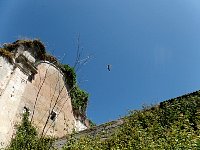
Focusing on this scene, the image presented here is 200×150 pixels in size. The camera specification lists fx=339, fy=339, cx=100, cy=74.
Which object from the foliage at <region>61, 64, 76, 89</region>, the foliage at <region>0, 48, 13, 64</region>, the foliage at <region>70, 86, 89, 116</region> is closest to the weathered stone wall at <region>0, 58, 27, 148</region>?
the foliage at <region>0, 48, 13, 64</region>

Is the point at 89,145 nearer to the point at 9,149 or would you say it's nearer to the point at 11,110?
the point at 9,149

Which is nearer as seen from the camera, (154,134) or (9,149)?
(154,134)

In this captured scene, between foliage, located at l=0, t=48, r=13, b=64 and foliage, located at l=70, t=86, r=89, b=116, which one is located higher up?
foliage, located at l=70, t=86, r=89, b=116

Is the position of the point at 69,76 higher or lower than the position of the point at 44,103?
higher

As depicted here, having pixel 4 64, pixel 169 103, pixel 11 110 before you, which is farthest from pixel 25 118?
pixel 169 103

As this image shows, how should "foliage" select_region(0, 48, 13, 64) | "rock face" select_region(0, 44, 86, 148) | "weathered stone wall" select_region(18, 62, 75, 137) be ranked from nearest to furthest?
"rock face" select_region(0, 44, 86, 148), "foliage" select_region(0, 48, 13, 64), "weathered stone wall" select_region(18, 62, 75, 137)

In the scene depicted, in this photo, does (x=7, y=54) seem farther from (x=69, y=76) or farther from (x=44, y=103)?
(x=69, y=76)

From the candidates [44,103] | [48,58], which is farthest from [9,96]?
[48,58]

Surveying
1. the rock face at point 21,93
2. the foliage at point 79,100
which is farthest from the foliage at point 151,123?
the foliage at point 79,100

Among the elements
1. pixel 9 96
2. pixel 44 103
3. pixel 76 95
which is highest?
pixel 76 95

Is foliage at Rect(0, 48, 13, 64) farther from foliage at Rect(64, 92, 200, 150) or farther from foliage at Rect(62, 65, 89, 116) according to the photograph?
foliage at Rect(64, 92, 200, 150)

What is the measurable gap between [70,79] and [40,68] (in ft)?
9.08

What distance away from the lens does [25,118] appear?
15586mm

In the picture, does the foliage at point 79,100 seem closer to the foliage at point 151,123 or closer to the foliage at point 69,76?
the foliage at point 69,76
